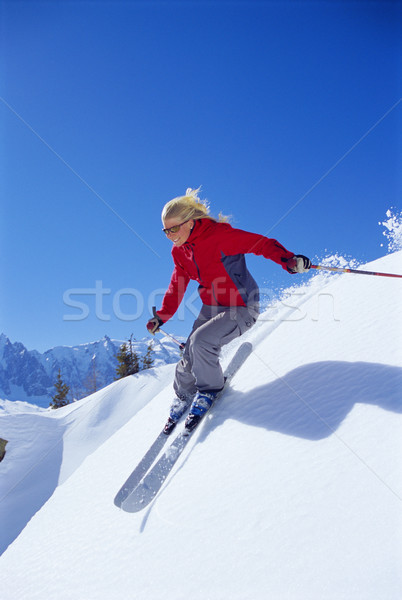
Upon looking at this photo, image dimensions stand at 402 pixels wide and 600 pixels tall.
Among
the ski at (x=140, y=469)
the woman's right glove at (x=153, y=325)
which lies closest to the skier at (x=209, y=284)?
the ski at (x=140, y=469)

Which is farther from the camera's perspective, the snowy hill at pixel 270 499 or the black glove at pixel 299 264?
the black glove at pixel 299 264

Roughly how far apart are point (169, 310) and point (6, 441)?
1014cm

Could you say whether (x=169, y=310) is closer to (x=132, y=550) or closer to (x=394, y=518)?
(x=132, y=550)

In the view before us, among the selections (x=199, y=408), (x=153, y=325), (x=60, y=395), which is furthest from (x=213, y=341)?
(x=60, y=395)

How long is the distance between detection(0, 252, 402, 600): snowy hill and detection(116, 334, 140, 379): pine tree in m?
22.9

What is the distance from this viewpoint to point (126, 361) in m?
27.3

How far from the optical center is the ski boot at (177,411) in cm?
380

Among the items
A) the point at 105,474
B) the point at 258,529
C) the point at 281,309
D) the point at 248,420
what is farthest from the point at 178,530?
the point at 281,309

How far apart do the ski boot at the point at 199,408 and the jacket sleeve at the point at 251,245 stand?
5.10 feet

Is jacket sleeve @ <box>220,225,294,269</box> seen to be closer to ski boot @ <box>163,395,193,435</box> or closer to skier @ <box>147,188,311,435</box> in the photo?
skier @ <box>147,188,311,435</box>

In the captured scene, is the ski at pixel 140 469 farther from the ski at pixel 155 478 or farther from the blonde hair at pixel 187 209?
the blonde hair at pixel 187 209

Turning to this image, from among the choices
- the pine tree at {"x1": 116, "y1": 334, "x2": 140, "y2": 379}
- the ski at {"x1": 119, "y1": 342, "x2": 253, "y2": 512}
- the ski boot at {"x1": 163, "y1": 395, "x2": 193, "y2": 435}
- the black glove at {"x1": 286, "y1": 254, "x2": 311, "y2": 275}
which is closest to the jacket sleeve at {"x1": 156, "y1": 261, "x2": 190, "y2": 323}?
the ski boot at {"x1": 163, "y1": 395, "x2": 193, "y2": 435}

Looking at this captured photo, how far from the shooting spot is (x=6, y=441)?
11266 mm

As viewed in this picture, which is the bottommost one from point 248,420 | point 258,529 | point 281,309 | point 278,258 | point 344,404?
point 258,529
